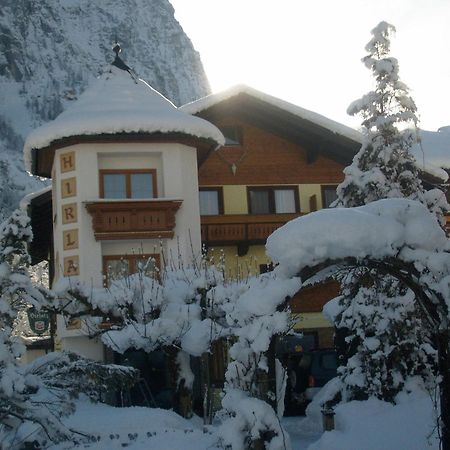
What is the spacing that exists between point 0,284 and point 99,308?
17.8 ft

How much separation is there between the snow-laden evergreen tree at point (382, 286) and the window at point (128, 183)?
647 cm

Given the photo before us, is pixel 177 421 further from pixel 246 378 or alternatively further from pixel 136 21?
pixel 136 21

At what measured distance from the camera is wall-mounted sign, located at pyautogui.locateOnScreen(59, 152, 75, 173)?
2297 cm

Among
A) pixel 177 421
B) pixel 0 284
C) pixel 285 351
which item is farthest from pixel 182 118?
pixel 0 284

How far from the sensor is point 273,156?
27.4m

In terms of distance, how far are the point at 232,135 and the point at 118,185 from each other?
5.94 m

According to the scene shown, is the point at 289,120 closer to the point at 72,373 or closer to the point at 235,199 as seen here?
the point at 235,199

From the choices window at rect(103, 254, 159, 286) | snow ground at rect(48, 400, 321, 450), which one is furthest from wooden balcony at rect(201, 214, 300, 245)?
snow ground at rect(48, 400, 321, 450)

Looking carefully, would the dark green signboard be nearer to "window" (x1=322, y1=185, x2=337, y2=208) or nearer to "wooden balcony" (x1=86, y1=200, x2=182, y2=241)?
"window" (x1=322, y1=185, x2=337, y2=208)

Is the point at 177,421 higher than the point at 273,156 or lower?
lower

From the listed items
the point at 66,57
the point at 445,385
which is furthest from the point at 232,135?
the point at 66,57

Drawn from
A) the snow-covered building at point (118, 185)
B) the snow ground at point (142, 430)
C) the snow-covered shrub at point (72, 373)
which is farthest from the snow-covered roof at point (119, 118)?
the snow-covered shrub at point (72, 373)

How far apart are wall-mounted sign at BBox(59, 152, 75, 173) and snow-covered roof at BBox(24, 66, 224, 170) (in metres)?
0.59

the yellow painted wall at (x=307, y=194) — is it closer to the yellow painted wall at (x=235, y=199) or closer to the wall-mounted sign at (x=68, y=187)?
the yellow painted wall at (x=235, y=199)
